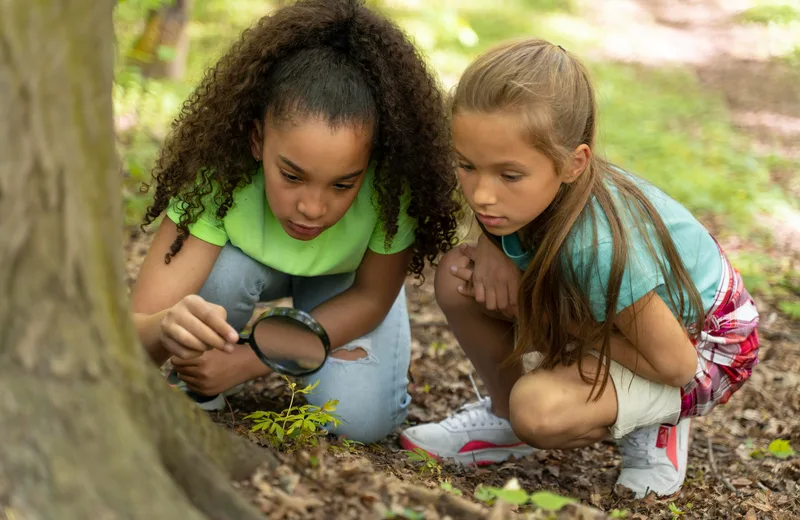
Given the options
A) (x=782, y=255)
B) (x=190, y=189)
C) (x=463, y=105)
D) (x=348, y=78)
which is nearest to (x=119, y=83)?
(x=190, y=189)

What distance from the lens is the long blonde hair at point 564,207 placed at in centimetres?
241

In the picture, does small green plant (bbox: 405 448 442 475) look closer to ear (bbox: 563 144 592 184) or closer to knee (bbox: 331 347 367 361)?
knee (bbox: 331 347 367 361)

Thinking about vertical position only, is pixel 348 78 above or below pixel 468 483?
above

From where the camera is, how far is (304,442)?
2.46m

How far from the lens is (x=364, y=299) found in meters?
3.18

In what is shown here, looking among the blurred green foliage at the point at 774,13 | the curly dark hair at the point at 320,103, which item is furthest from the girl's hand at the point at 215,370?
the blurred green foliage at the point at 774,13

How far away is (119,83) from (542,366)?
3.65 meters

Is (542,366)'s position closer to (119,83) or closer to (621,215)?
Result: (621,215)

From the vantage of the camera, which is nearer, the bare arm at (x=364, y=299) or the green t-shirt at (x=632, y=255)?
the green t-shirt at (x=632, y=255)

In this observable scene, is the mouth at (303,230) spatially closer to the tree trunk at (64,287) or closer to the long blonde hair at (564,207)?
the long blonde hair at (564,207)

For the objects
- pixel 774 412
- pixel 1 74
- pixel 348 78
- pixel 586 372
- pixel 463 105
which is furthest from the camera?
pixel 774 412

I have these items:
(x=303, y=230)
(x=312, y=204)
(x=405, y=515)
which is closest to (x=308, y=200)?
(x=312, y=204)

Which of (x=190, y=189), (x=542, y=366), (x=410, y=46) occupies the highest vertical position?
(x=410, y=46)

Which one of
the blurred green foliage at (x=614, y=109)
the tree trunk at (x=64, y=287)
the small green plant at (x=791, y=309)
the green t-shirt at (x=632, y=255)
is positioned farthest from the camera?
the blurred green foliage at (x=614, y=109)
